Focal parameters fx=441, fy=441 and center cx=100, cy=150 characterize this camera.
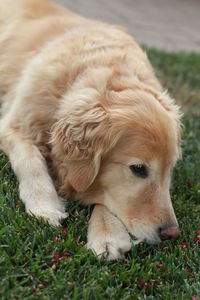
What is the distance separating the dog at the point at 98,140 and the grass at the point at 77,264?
94mm

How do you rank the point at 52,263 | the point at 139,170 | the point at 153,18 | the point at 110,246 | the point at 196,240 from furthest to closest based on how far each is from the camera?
the point at 153,18 → the point at 196,240 → the point at 139,170 → the point at 110,246 → the point at 52,263

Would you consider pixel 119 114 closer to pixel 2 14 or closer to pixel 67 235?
pixel 67 235

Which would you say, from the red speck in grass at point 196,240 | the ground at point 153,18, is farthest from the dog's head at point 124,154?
the ground at point 153,18

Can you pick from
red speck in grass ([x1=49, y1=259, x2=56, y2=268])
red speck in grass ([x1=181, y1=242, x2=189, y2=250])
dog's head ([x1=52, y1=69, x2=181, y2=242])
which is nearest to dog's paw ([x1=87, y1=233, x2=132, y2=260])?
dog's head ([x1=52, y1=69, x2=181, y2=242])

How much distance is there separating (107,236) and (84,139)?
2.23 ft

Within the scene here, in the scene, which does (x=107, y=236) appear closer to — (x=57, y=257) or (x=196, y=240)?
(x=57, y=257)

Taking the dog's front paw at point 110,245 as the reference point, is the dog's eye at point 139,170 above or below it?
above

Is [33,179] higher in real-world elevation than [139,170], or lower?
lower

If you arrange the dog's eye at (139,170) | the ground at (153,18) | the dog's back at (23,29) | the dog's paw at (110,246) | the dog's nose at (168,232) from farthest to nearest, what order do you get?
the ground at (153,18) → the dog's back at (23,29) → the dog's eye at (139,170) → the dog's nose at (168,232) → the dog's paw at (110,246)

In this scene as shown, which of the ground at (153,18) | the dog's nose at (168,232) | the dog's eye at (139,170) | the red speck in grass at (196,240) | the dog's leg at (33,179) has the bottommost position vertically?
the ground at (153,18)

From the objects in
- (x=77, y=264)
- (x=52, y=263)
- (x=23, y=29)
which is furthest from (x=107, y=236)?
(x=23, y=29)

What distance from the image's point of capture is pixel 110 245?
108 inches

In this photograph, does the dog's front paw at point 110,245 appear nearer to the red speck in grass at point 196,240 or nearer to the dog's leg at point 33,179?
the dog's leg at point 33,179

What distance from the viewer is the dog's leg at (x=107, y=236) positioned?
271cm
